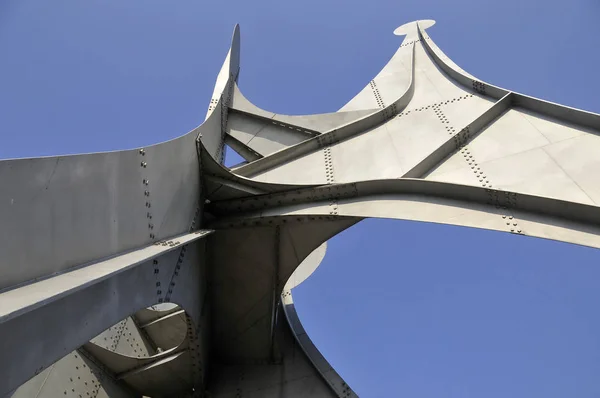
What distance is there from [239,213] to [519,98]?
600cm

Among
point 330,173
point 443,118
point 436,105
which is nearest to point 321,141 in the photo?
point 330,173

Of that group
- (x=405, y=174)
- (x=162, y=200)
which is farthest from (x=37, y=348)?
(x=405, y=174)

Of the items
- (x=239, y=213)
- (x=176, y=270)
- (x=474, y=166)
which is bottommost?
(x=176, y=270)

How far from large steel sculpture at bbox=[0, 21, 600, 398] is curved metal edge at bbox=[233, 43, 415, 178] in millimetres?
33

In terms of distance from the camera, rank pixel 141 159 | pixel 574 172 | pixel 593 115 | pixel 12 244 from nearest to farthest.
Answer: pixel 12 244 → pixel 141 159 → pixel 574 172 → pixel 593 115

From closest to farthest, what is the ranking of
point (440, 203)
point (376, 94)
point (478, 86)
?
point (440, 203) → point (478, 86) → point (376, 94)

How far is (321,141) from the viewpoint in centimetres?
895

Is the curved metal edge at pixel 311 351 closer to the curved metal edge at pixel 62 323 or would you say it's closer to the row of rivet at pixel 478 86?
the curved metal edge at pixel 62 323

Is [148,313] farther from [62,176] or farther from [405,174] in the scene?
[62,176]

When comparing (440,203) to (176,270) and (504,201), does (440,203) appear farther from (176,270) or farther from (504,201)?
(176,270)

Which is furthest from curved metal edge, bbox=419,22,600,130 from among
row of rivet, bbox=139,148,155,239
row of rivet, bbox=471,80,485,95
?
row of rivet, bbox=139,148,155,239

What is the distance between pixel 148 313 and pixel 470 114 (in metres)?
9.42

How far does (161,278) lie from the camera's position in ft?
18.4

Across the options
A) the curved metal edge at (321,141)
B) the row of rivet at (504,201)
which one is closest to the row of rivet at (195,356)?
the curved metal edge at (321,141)
